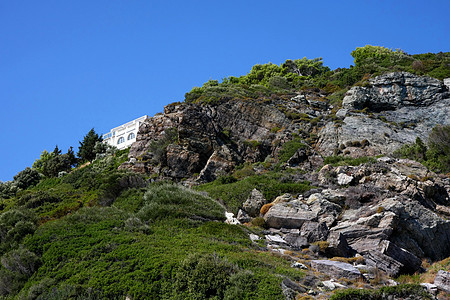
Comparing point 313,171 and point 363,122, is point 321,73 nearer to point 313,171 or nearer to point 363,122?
point 363,122

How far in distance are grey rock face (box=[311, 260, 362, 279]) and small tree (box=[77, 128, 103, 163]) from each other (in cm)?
4768

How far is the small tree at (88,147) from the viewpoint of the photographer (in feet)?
198

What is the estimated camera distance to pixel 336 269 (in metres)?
17.5

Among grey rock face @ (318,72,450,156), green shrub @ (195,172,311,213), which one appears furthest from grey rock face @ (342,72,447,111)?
green shrub @ (195,172,311,213)

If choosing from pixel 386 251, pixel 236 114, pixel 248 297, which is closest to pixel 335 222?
pixel 386 251

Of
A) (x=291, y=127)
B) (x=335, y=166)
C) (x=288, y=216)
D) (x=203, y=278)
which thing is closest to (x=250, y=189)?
(x=288, y=216)

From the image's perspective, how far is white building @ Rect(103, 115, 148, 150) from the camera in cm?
6191

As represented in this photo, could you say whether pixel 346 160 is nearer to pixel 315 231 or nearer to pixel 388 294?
pixel 315 231

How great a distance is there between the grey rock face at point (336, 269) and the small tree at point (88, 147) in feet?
156

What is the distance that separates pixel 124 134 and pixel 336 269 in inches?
1998

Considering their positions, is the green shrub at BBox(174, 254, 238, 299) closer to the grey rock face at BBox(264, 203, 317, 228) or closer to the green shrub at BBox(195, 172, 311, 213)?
the grey rock face at BBox(264, 203, 317, 228)

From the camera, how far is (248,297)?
14.7m

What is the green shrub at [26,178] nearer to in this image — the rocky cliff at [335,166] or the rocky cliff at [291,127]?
the rocky cliff at [291,127]

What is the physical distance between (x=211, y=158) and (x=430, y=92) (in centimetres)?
2609
